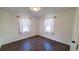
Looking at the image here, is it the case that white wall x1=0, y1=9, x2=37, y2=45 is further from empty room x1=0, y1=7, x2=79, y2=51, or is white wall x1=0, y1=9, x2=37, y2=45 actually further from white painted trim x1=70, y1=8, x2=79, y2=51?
white painted trim x1=70, y1=8, x2=79, y2=51

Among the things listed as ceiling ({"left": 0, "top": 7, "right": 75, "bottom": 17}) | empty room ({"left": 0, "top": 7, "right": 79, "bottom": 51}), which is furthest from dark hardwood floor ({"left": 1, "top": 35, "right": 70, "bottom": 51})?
ceiling ({"left": 0, "top": 7, "right": 75, "bottom": 17})

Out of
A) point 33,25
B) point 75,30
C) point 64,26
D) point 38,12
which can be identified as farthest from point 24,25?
point 75,30

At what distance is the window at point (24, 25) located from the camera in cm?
91

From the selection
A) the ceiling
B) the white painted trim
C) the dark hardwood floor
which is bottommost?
the dark hardwood floor

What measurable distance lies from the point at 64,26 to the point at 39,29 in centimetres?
32

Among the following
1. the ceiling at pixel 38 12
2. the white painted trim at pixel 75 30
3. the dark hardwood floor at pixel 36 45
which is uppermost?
the ceiling at pixel 38 12

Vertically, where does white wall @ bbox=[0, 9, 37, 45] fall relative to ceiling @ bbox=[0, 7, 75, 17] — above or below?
below

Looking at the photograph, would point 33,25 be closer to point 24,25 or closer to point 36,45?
point 24,25

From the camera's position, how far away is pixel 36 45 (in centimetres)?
94

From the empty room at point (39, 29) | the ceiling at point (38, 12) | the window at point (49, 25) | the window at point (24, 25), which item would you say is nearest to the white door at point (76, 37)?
the empty room at point (39, 29)

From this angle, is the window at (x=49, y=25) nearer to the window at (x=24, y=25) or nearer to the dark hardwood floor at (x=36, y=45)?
the dark hardwood floor at (x=36, y=45)

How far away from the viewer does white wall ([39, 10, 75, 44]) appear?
873 mm
